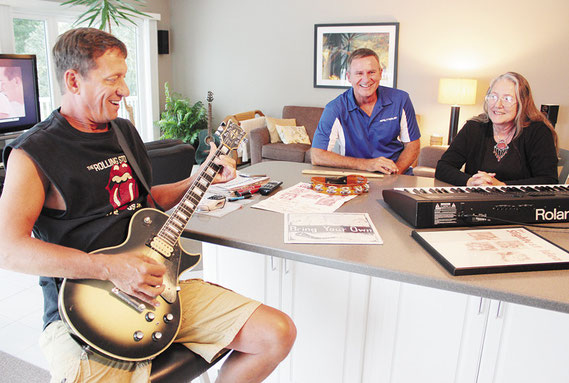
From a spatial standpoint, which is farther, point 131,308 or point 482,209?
point 482,209

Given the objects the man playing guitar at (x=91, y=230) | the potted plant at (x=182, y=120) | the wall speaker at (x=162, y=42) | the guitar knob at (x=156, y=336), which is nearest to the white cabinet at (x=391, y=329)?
the man playing guitar at (x=91, y=230)

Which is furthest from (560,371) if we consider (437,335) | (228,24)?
(228,24)

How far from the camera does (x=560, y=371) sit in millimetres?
1328

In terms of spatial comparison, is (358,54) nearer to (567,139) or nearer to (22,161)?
(22,161)

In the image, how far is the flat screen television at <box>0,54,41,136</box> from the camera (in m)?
3.93

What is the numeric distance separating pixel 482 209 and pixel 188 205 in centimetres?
92

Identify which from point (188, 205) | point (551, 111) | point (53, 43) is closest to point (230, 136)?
point (188, 205)

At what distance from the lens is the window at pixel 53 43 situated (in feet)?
16.5

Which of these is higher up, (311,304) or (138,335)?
(138,335)

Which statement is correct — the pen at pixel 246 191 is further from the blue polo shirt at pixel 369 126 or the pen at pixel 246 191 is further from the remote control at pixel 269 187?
the blue polo shirt at pixel 369 126

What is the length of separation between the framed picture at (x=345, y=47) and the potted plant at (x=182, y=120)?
5.79 ft

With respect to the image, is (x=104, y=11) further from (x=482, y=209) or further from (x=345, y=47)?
(x=482, y=209)

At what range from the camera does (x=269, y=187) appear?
1895 millimetres

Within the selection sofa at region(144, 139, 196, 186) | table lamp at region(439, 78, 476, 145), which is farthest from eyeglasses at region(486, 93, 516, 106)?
table lamp at region(439, 78, 476, 145)
